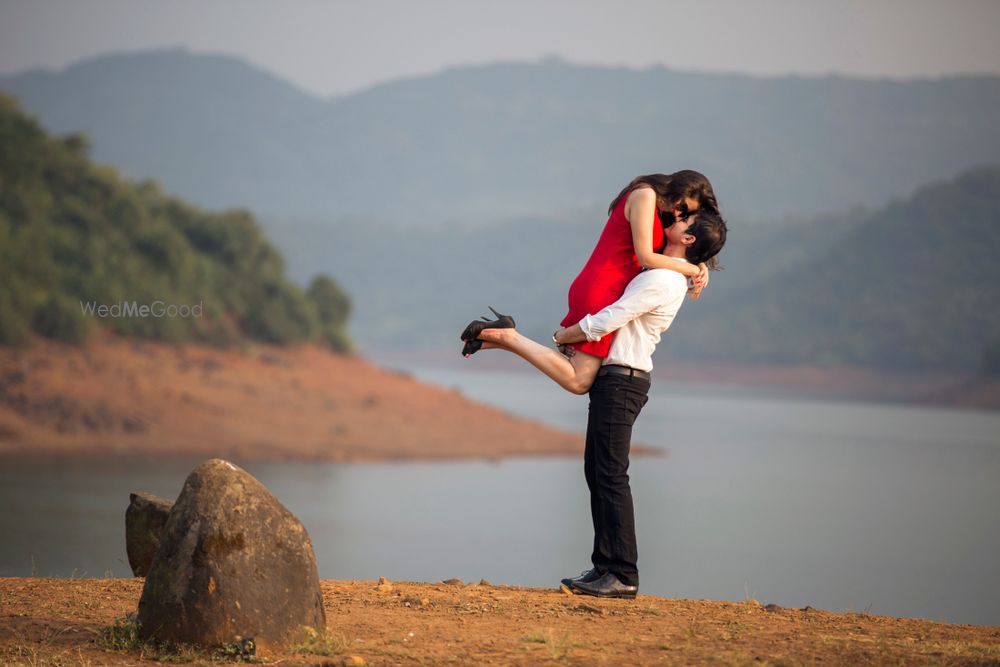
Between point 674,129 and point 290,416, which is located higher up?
point 674,129

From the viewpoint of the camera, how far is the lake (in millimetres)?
17109

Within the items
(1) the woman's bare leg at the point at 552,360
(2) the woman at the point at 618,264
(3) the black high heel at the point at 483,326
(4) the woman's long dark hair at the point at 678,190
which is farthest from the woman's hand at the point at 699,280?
(3) the black high heel at the point at 483,326

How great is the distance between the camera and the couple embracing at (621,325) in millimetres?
5375

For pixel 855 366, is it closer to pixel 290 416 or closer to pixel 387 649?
pixel 290 416

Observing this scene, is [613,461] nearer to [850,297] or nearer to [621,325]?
[621,325]

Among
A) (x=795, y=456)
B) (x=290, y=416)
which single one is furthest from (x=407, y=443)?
(x=795, y=456)

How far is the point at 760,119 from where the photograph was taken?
178 m

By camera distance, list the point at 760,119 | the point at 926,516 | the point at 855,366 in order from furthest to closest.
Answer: the point at 760,119, the point at 855,366, the point at 926,516

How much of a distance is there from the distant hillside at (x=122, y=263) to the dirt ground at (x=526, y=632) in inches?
946

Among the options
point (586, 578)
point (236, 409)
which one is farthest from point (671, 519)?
point (586, 578)

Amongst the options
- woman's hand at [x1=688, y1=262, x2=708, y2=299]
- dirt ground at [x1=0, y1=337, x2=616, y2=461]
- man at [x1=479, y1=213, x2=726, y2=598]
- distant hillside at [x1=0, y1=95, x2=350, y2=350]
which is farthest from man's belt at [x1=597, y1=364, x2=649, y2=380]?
distant hillside at [x1=0, y1=95, x2=350, y2=350]

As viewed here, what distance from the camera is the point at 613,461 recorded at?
5.51m

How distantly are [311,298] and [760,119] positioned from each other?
492 feet

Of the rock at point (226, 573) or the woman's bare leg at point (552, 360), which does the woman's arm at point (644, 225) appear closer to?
the woman's bare leg at point (552, 360)
